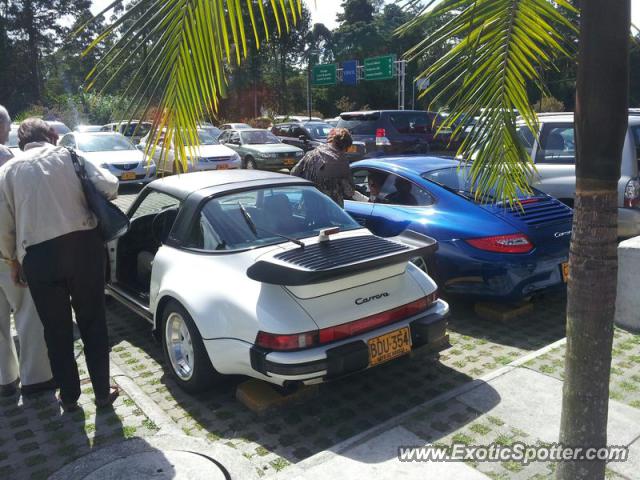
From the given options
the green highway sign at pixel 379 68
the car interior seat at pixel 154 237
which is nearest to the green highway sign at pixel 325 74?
the green highway sign at pixel 379 68

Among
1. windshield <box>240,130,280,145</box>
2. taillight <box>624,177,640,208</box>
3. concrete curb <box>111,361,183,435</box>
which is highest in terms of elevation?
windshield <box>240,130,280,145</box>

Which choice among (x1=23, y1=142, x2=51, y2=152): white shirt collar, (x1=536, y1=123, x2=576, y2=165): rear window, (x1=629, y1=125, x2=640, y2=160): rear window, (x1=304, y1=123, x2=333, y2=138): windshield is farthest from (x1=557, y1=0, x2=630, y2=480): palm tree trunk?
(x1=304, y1=123, x2=333, y2=138): windshield

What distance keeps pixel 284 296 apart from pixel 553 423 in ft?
5.84

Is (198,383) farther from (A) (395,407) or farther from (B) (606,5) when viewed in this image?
(B) (606,5)

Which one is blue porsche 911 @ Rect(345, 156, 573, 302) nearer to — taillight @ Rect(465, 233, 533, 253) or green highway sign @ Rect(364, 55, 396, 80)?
taillight @ Rect(465, 233, 533, 253)

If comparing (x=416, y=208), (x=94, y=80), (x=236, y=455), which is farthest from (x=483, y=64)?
(x=416, y=208)

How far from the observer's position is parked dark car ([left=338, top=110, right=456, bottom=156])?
49.1ft

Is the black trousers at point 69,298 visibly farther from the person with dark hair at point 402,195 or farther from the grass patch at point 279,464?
the person with dark hair at point 402,195

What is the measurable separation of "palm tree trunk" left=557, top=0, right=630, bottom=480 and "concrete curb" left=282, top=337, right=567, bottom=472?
3.96 ft

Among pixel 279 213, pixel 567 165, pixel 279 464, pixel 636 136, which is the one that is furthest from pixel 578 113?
pixel 567 165

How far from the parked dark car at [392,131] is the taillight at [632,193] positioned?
29.1 feet

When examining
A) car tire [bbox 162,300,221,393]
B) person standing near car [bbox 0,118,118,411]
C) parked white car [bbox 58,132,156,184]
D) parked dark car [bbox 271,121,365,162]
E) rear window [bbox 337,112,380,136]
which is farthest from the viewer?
parked dark car [bbox 271,121,365,162]

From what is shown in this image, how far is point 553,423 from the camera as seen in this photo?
3367 mm

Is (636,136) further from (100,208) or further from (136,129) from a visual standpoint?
(136,129)
